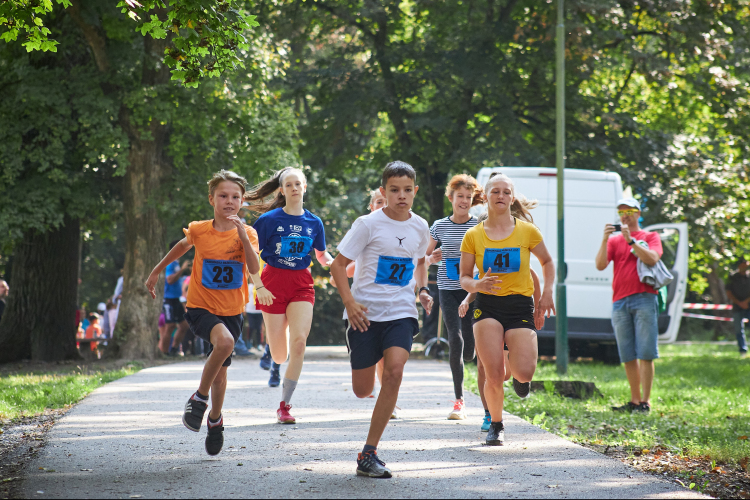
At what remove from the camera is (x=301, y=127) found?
20656mm

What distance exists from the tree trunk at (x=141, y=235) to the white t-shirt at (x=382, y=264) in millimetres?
10292

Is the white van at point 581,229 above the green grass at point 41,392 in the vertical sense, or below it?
above

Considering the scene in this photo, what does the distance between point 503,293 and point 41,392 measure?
5.51 meters

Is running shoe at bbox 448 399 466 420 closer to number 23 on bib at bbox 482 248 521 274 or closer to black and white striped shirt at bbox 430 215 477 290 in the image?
black and white striped shirt at bbox 430 215 477 290

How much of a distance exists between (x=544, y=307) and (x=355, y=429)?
6.10 feet

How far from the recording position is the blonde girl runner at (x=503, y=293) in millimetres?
5914

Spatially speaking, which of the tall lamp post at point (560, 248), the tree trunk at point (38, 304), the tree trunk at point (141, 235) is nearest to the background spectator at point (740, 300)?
the tall lamp post at point (560, 248)

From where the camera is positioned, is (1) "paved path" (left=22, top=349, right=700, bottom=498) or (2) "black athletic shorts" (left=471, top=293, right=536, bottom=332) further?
(2) "black athletic shorts" (left=471, top=293, right=536, bottom=332)

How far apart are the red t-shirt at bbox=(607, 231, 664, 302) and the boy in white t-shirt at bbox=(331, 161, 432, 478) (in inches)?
152

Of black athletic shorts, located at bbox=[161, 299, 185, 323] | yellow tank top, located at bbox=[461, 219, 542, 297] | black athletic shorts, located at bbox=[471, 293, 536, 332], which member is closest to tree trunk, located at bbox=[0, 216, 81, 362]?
black athletic shorts, located at bbox=[161, 299, 185, 323]

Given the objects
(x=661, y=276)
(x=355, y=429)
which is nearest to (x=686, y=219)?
(x=661, y=276)

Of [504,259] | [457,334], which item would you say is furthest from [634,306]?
[504,259]

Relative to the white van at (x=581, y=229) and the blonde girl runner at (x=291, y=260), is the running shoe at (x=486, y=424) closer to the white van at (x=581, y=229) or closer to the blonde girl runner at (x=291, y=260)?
the blonde girl runner at (x=291, y=260)

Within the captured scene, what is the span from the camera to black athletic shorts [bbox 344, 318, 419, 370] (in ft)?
16.7
